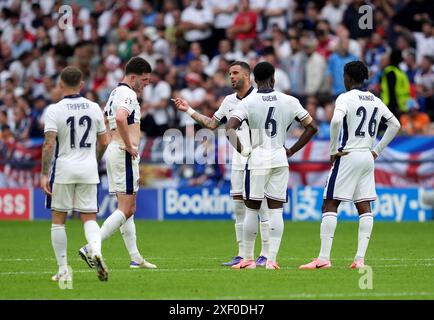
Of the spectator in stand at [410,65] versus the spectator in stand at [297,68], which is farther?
the spectator in stand at [297,68]

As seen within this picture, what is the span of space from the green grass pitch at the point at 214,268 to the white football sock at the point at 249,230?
0.38 m

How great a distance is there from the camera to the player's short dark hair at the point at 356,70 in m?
13.4

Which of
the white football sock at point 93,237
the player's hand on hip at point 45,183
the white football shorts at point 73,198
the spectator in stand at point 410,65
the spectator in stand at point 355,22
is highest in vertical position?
the spectator in stand at point 355,22

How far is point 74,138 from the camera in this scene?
12023mm

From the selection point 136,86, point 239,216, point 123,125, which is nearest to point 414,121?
point 239,216

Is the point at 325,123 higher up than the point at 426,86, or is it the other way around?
the point at 426,86

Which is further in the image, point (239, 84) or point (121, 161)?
point (239, 84)

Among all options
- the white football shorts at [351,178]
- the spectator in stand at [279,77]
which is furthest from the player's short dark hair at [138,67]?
the spectator in stand at [279,77]

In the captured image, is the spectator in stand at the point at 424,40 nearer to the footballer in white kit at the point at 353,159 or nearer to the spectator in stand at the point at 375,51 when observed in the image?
the spectator in stand at the point at 375,51

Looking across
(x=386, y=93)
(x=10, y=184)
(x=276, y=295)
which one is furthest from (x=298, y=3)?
(x=276, y=295)

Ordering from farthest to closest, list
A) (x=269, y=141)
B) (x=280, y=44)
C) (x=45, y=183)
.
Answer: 1. (x=280, y=44)
2. (x=269, y=141)
3. (x=45, y=183)

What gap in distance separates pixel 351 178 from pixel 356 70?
135 cm

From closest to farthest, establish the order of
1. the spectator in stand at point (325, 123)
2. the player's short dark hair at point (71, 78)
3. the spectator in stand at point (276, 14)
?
1. the player's short dark hair at point (71, 78)
2. the spectator in stand at point (325, 123)
3. the spectator in stand at point (276, 14)

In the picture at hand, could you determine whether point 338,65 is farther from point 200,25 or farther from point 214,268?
point 214,268
